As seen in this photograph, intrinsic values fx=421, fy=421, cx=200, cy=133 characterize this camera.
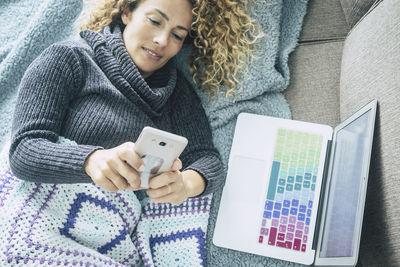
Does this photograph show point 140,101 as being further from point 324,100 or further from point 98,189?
point 324,100

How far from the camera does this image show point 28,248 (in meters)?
0.93

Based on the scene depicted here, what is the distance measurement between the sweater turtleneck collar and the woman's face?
0.10 feet

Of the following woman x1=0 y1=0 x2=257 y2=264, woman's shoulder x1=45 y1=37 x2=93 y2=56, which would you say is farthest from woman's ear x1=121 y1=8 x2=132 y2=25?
woman's shoulder x1=45 y1=37 x2=93 y2=56

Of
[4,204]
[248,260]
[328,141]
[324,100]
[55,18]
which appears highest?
[55,18]

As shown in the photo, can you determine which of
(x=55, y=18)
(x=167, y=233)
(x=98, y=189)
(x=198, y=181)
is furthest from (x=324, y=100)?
(x=55, y=18)

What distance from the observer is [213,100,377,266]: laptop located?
106cm

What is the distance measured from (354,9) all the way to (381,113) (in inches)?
14.5

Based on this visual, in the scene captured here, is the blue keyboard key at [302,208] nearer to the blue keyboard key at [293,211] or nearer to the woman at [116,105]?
the blue keyboard key at [293,211]

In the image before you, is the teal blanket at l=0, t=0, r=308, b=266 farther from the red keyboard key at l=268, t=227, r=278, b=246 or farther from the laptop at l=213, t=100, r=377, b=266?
the red keyboard key at l=268, t=227, r=278, b=246

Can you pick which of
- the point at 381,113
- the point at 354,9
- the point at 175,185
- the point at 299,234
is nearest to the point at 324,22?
the point at 354,9

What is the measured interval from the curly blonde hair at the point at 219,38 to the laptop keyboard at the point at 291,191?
0.76ft

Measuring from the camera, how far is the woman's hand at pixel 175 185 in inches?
32.7

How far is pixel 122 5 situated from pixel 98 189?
20.2 inches

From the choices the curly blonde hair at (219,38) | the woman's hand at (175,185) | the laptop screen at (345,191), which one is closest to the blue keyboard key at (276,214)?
the laptop screen at (345,191)
